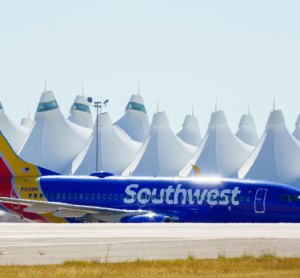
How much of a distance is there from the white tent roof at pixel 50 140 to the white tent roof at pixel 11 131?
16.0m

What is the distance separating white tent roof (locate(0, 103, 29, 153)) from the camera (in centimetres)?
12925

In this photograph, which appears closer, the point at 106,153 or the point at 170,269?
the point at 170,269

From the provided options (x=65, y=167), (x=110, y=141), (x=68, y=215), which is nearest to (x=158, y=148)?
(x=110, y=141)

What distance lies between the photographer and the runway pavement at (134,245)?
1265 centimetres

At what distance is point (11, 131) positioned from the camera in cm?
13125

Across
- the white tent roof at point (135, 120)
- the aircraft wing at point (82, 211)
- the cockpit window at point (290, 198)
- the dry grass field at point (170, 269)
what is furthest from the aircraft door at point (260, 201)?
the white tent roof at point (135, 120)

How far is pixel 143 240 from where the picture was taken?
52.1 ft

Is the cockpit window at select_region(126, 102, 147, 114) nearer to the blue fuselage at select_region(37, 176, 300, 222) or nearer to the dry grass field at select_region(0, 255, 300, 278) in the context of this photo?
the blue fuselage at select_region(37, 176, 300, 222)

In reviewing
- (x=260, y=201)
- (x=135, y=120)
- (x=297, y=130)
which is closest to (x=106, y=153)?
(x=135, y=120)

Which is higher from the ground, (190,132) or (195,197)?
(195,197)

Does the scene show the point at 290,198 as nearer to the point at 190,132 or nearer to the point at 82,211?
the point at 82,211

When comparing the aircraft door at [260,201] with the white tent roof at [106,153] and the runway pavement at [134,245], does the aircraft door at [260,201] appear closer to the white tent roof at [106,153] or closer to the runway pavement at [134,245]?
the runway pavement at [134,245]

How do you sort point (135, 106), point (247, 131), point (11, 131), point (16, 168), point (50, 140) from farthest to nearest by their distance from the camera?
point (247, 131) < point (11, 131) < point (135, 106) < point (50, 140) < point (16, 168)

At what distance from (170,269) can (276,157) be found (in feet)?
264
